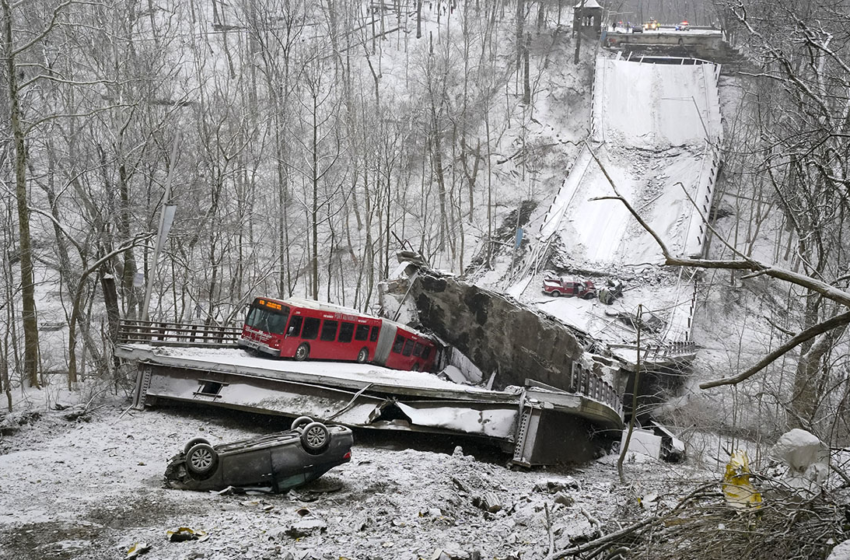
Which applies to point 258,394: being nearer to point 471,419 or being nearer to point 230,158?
point 471,419

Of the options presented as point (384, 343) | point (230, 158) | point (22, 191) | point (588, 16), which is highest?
point (588, 16)

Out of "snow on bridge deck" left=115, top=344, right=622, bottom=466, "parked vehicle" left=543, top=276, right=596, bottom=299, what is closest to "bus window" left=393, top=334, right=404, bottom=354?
"snow on bridge deck" left=115, top=344, right=622, bottom=466

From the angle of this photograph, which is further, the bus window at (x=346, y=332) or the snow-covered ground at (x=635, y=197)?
the snow-covered ground at (x=635, y=197)

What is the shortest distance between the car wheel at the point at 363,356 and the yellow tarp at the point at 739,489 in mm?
13826

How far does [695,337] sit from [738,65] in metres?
28.3

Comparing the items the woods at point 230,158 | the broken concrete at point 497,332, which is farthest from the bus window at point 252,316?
the broken concrete at point 497,332

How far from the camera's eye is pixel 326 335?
55.7 ft

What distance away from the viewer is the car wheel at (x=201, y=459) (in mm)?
8586

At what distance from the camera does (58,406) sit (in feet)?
42.9

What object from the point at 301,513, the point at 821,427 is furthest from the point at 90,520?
→ the point at 821,427

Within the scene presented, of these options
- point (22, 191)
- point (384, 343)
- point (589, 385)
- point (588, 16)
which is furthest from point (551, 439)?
point (588, 16)

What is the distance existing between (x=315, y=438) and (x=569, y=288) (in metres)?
22.4

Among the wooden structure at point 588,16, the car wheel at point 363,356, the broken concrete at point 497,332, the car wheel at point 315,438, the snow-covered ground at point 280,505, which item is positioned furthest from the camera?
Answer: the wooden structure at point 588,16

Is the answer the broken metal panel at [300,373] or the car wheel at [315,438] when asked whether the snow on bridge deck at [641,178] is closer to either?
the broken metal panel at [300,373]
